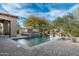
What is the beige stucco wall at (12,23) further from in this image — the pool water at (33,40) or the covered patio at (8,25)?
the pool water at (33,40)

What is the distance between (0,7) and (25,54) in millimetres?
1243

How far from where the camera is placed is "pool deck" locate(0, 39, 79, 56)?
164 inches

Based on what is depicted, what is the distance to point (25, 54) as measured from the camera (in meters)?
4.20

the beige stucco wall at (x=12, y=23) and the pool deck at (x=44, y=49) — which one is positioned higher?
the beige stucco wall at (x=12, y=23)

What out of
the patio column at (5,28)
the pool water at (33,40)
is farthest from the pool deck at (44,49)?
the patio column at (5,28)

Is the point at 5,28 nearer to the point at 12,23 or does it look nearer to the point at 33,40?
the point at 12,23

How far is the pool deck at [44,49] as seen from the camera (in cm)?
418

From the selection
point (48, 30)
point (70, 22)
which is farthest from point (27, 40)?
point (70, 22)

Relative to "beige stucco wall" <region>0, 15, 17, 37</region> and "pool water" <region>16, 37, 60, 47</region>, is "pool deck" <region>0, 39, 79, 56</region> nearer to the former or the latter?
"pool water" <region>16, 37, 60, 47</region>

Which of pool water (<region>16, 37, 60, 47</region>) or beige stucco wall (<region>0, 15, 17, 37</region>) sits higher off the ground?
beige stucco wall (<region>0, 15, 17, 37</region>)

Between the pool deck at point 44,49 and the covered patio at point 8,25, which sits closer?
the pool deck at point 44,49

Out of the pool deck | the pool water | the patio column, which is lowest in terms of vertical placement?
the pool deck

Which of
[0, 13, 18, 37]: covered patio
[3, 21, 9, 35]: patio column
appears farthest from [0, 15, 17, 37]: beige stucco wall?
[3, 21, 9, 35]: patio column

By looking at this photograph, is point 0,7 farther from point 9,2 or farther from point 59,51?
point 59,51
